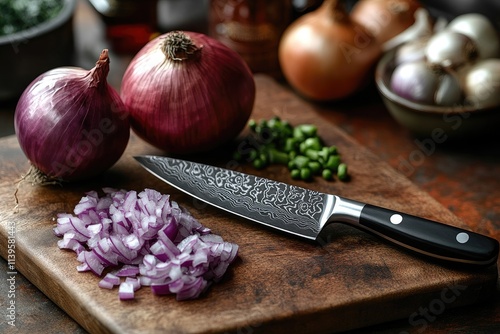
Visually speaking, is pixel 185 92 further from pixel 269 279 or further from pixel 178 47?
pixel 269 279

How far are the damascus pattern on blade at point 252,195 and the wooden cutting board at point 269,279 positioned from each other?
0.04 meters

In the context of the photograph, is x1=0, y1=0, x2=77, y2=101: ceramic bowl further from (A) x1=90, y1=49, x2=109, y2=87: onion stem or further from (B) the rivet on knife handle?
(B) the rivet on knife handle

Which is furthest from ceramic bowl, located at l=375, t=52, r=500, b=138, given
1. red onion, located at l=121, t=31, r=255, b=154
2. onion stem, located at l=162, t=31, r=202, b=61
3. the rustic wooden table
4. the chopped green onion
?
onion stem, located at l=162, t=31, r=202, b=61

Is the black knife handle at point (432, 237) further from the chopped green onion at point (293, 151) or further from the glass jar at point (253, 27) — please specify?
the glass jar at point (253, 27)

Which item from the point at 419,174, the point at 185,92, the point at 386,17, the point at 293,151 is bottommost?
the point at 419,174

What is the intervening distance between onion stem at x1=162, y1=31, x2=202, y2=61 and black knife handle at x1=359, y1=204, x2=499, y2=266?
51 cm

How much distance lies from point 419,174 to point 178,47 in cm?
71

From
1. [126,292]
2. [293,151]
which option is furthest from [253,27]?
[126,292]

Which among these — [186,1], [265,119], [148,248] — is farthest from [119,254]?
[186,1]

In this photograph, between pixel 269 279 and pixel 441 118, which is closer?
pixel 269 279

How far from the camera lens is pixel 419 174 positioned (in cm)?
187

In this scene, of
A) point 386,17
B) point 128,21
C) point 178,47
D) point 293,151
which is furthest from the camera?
point 128,21

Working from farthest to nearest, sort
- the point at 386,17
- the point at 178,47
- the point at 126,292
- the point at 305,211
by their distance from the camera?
the point at 386,17
the point at 178,47
the point at 305,211
the point at 126,292

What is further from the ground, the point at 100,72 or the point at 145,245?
the point at 100,72
